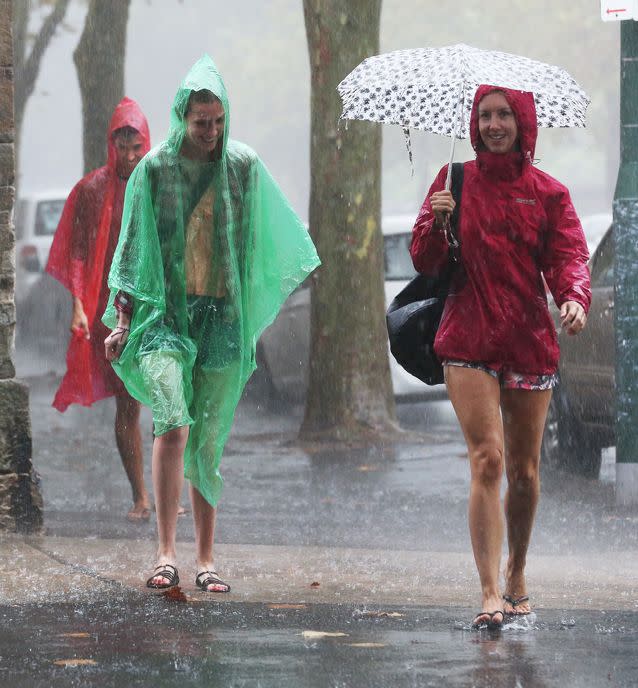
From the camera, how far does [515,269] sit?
5.79 meters

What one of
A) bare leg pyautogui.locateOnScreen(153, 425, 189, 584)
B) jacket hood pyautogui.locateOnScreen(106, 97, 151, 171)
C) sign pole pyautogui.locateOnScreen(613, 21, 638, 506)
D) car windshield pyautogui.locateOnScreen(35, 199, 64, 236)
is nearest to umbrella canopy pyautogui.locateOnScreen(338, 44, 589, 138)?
bare leg pyautogui.locateOnScreen(153, 425, 189, 584)

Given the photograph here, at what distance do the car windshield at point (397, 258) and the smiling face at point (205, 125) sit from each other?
332 inches

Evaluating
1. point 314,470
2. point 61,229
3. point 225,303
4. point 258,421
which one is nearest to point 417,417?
point 258,421

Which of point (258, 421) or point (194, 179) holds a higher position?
point (194, 179)

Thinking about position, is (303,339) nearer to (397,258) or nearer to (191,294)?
(397,258)

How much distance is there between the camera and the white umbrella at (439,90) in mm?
5980

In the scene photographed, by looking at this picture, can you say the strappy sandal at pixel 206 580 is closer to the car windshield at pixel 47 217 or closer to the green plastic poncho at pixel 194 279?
the green plastic poncho at pixel 194 279

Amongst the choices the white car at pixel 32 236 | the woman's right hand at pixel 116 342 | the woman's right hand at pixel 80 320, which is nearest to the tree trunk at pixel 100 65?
the white car at pixel 32 236

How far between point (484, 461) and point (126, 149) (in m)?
3.38

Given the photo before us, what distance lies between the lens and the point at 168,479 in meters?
6.52

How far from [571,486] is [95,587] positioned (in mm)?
4848

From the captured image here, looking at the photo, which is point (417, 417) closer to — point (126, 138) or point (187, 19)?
point (126, 138)

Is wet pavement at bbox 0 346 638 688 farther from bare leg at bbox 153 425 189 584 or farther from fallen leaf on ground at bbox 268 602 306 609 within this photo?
bare leg at bbox 153 425 189 584

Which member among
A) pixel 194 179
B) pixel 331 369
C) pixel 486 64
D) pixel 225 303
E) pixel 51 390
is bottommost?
pixel 51 390
